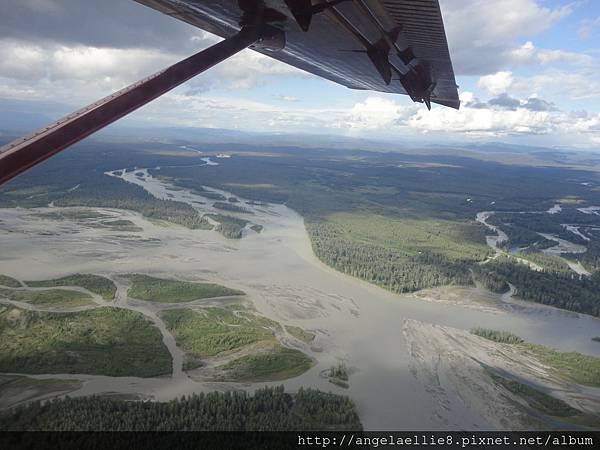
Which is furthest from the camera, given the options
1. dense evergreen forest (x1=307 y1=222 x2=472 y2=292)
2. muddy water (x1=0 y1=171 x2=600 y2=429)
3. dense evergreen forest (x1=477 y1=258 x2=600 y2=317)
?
dense evergreen forest (x1=307 y1=222 x2=472 y2=292)

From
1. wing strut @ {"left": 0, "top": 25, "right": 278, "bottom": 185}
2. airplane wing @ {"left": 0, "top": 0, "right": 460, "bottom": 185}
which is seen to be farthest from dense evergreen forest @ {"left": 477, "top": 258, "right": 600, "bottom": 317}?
wing strut @ {"left": 0, "top": 25, "right": 278, "bottom": 185}

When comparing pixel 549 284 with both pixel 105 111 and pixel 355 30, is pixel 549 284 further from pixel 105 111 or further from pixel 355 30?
pixel 105 111

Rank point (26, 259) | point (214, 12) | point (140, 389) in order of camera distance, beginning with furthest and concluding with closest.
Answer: point (26, 259) < point (140, 389) < point (214, 12)

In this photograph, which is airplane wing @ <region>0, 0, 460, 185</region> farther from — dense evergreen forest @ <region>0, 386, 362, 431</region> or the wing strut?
dense evergreen forest @ <region>0, 386, 362, 431</region>

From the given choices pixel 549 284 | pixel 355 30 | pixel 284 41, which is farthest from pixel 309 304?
pixel 355 30

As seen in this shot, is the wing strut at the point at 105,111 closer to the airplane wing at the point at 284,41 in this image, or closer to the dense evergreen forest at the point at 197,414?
the airplane wing at the point at 284,41

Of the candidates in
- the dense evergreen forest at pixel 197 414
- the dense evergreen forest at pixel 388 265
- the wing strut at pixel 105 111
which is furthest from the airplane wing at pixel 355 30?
the dense evergreen forest at pixel 388 265

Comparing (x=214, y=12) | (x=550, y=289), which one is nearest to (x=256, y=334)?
(x=214, y=12)

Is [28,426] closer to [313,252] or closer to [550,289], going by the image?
[313,252]
